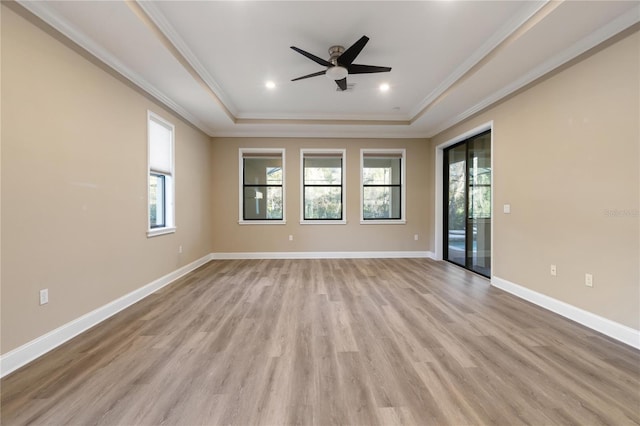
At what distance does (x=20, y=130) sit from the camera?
194cm

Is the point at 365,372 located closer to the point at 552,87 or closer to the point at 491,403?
the point at 491,403

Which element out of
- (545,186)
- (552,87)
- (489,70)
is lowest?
(545,186)

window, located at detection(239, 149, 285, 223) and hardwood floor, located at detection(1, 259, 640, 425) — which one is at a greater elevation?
window, located at detection(239, 149, 285, 223)

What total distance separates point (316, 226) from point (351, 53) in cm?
380

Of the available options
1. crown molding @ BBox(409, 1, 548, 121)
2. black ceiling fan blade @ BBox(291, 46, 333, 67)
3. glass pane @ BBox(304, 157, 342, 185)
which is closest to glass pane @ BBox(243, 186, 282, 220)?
glass pane @ BBox(304, 157, 342, 185)

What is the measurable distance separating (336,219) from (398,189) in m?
1.63

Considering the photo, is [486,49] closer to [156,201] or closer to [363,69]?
[363,69]

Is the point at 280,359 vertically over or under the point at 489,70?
under

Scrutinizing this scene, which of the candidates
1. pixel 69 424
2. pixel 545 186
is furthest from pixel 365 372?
pixel 545 186

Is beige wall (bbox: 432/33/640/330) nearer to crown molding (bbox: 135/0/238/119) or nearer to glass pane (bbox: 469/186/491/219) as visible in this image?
glass pane (bbox: 469/186/491/219)

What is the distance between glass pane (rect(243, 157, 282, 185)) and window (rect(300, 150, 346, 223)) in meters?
0.64

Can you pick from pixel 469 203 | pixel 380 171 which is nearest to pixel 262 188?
pixel 380 171

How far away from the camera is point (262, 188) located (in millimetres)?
5973

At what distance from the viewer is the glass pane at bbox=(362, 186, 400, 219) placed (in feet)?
19.9
